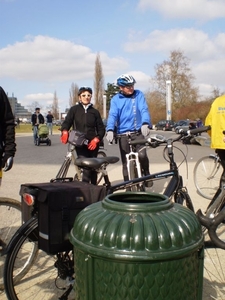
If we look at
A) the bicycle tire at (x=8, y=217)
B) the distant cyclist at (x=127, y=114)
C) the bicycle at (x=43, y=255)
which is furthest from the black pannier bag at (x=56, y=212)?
the distant cyclist at (x=127, y=114)

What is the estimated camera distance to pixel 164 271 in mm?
1630

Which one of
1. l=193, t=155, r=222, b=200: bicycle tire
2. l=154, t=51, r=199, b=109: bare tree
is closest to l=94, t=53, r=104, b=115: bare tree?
l=154, t=51, r=199, b=109: bare tree

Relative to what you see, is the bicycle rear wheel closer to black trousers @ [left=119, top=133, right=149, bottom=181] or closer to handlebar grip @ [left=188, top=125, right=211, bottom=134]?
→ handlebar grip @ [left=188, top=125, right=211, bottom=134]

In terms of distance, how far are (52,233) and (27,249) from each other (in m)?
0.64

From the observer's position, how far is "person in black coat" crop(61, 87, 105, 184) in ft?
18.9

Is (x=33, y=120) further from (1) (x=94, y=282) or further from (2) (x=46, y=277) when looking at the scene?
(1) (x=94, y=282)

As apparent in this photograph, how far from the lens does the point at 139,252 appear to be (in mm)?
1605

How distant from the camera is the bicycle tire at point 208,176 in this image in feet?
21.4

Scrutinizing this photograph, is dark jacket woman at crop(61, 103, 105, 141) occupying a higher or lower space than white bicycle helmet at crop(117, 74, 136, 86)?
lower

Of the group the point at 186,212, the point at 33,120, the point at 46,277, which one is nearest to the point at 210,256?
the point at 46,277

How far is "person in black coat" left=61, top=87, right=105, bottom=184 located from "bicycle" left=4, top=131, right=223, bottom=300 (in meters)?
1.85

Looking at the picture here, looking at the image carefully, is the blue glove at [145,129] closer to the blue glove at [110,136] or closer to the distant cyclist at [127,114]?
the distant cyclist at [127,114]

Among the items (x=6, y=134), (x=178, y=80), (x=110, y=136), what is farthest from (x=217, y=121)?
(x=178, y=80)

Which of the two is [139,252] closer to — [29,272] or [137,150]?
[29,272]
